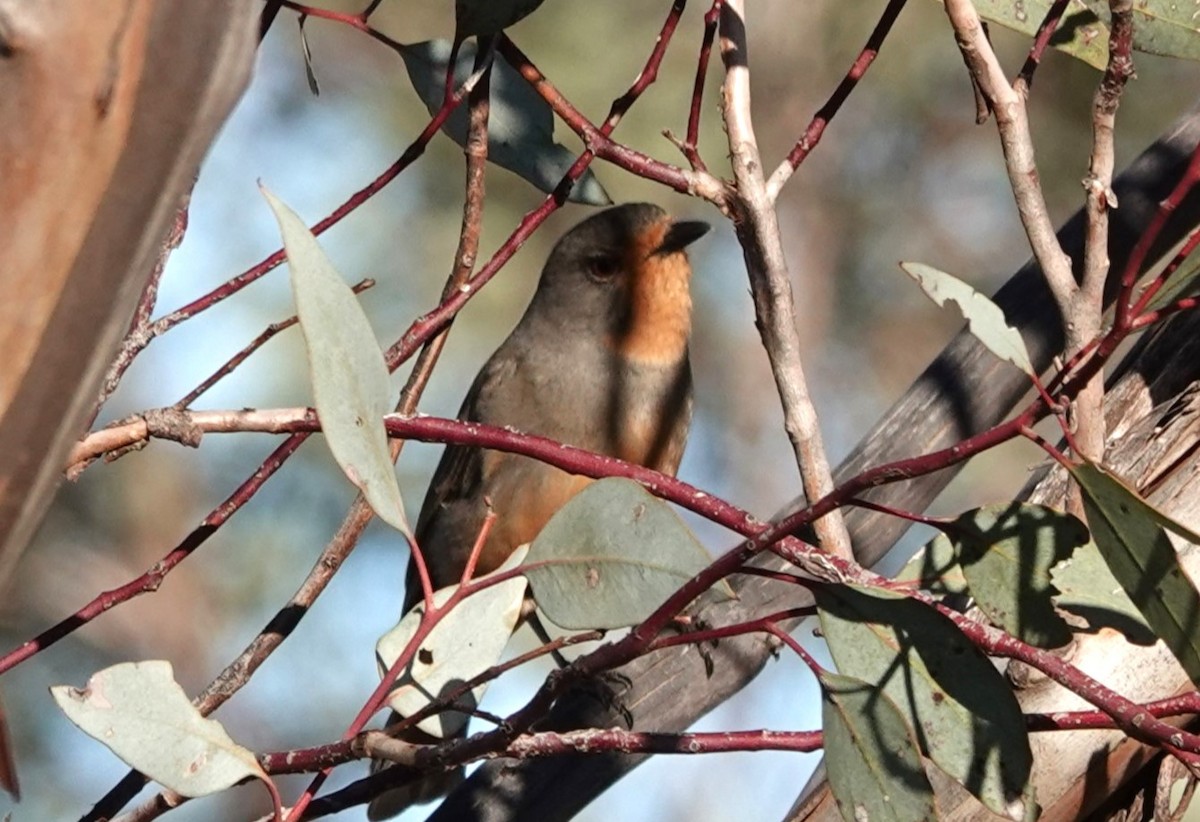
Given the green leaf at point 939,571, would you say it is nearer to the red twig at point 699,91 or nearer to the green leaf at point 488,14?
the red twig at point 699,91

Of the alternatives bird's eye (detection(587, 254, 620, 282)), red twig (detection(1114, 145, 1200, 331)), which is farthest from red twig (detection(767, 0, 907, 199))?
bird's eye (detection(587, 254, 620, 282))

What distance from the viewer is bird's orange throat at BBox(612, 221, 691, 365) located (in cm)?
405

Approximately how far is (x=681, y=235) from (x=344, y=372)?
263cm

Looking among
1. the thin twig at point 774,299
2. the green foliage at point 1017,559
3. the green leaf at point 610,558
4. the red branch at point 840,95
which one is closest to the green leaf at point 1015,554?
the green foliage at point 1017,559

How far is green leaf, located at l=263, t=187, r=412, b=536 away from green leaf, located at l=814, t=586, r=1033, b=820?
1.41ft

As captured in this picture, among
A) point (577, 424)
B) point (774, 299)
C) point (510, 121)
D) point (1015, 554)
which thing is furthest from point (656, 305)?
point (1015, 554)

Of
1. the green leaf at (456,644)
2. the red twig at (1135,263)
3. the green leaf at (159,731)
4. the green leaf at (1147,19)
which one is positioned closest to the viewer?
Answer: the red twig at (1135,263)

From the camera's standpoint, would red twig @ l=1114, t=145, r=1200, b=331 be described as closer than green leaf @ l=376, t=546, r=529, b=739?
Yes

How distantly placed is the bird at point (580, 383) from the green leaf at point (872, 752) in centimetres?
220

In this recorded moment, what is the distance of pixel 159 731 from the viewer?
1486 millimetres

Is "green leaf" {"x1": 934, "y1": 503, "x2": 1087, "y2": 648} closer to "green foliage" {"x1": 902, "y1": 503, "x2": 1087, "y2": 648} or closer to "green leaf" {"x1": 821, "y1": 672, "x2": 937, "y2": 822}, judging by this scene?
"green foliage" {"x1": 902, "y1": 503, "x2": 1087, "y2": 648}

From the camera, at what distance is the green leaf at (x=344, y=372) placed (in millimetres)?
1360

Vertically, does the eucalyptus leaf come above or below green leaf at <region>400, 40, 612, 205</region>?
below

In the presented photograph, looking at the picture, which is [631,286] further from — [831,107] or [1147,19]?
[1147,19]
